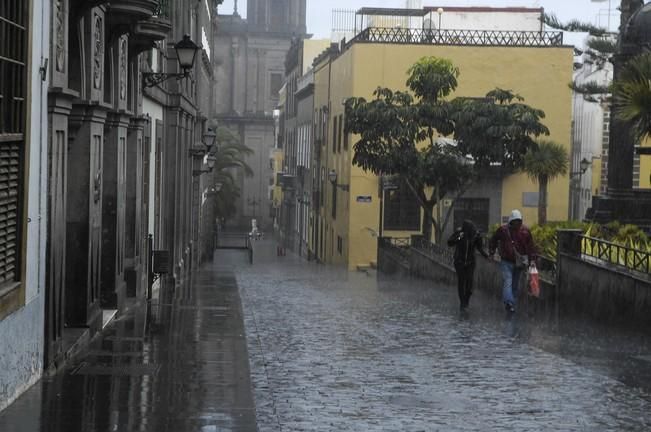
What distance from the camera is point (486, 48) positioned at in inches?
1796

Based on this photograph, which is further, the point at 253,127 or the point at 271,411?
the point at 253,127

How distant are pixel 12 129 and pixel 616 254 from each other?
30.7ft

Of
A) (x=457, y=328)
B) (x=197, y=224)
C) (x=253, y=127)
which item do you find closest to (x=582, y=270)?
(x=457, y=328)

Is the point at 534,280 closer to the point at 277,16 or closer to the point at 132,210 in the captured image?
the point at 132,210

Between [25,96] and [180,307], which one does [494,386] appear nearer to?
[25,96]

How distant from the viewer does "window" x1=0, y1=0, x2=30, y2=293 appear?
9.12 m

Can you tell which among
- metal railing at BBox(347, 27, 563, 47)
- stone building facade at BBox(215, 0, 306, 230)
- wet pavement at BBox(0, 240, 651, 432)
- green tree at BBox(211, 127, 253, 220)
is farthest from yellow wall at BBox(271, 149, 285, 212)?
wet pavement at BBox(0, 240, 651, 432)

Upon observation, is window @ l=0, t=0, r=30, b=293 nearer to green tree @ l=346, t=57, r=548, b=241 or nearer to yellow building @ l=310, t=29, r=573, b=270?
green tree @ l=346, t=57, r=548, b=241

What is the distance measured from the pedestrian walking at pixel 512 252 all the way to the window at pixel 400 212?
26.9 meters

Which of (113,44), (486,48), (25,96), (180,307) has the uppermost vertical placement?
(486,48)

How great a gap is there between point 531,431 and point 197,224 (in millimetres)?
34447

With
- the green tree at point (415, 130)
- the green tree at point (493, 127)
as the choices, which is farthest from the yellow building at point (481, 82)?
the green tree at point (493, 127)

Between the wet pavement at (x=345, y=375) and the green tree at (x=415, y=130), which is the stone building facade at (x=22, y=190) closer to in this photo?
the wet pavement at (x=345, y=375)

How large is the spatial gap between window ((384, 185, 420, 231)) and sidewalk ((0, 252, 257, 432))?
29.5m
